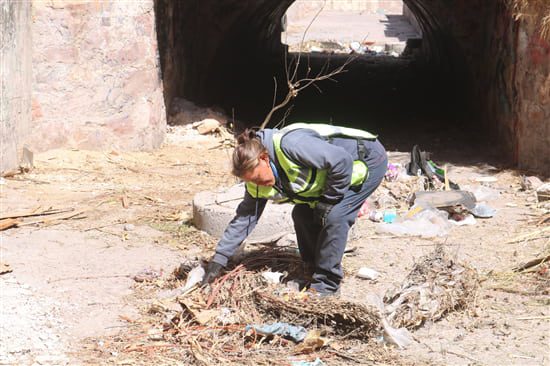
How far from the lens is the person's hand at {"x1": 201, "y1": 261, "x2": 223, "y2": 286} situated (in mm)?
5215

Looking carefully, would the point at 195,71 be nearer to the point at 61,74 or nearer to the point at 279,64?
the point at 61,74

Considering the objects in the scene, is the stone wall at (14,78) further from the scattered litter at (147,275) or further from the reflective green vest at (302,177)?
the reflective green vest at (302,177)

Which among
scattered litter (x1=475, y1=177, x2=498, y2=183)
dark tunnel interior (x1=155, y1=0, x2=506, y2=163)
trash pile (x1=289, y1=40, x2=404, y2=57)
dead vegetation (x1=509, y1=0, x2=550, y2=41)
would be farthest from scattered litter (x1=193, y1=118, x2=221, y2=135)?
trash pile (x1=289, y1=40, x2=404, y2=57)

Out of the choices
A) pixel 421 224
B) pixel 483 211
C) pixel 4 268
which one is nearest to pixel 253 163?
pixel 4 268

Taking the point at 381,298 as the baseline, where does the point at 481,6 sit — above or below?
above

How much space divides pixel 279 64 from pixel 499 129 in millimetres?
9847

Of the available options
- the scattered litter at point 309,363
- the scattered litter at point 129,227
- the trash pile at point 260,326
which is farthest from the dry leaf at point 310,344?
the scattered litter at point 129,227

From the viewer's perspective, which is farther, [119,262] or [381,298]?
[119,262]

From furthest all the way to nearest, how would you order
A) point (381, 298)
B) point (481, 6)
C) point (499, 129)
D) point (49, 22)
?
point (481, 6) → point (499, 129) → point (49, 22) → point (381, 298)

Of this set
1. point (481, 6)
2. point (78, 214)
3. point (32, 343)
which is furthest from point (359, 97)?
point (32, 343)

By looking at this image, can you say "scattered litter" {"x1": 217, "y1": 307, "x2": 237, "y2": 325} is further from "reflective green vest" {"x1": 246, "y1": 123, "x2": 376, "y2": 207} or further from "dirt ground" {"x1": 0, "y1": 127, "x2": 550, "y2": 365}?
"reflective green vest" {"x1": 246, "y1": 123, "x2": 376, "y2": 207}

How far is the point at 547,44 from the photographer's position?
350 inches

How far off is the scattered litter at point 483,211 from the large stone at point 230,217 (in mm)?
1879

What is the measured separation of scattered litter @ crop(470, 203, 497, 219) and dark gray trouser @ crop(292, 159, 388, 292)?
8.69 ft
